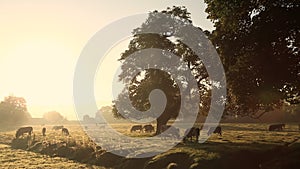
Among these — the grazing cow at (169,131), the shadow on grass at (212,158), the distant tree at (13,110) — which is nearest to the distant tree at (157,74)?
the grazing cow at (169,131)

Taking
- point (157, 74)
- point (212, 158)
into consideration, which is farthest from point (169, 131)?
point (212, 158)

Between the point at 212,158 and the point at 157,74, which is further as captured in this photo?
the point at 157,74

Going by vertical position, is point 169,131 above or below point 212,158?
above

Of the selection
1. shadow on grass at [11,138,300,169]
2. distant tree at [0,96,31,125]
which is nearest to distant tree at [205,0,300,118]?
shadow on grass at [11,138,300,169]

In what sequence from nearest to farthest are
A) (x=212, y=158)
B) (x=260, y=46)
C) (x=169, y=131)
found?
(x=260, y=46)
(x=212, y=158)
(x=169, y=131)

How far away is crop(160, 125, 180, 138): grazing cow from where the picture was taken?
4542cm

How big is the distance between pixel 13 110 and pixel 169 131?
408 feet

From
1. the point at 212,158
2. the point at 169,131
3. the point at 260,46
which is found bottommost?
the point at 212,158

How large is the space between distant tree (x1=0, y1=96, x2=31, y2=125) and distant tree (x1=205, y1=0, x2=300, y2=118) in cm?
13842

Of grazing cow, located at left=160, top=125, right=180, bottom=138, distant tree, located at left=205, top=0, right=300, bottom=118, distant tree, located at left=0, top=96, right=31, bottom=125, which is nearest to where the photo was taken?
distant tree, located at left=205, top=0, right=300, bottom=118

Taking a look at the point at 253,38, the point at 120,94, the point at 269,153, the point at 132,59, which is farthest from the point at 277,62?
the point at 120,94

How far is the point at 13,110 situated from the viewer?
152875 mm

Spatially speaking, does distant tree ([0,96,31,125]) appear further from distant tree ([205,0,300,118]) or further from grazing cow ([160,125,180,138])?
distant tree ([205,0,300,118])

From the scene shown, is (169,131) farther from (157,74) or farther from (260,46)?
(260,46)
